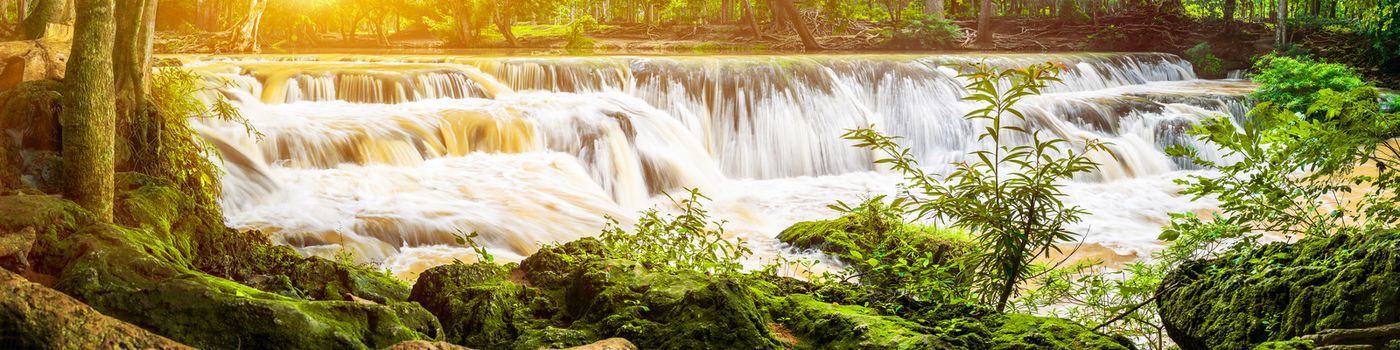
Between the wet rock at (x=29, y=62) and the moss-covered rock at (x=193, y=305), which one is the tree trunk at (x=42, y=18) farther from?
the moss-covered rock at (x=193, y=305)

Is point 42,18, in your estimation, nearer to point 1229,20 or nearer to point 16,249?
point 16,249

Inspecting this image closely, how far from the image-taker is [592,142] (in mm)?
10938

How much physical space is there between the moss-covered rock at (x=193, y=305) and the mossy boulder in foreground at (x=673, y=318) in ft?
0.74

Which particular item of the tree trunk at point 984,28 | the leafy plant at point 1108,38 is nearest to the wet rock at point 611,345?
the tree trunk at point 984,28

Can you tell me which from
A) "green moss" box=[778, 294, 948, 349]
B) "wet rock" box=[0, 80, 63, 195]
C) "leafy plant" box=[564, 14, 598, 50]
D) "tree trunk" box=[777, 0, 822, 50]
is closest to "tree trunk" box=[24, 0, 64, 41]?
"wet rock" box=[0, 80, 63, 195]

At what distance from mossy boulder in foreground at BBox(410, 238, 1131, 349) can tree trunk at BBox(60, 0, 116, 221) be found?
5.28ft

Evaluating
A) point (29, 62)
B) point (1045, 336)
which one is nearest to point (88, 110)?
point (29, 62)

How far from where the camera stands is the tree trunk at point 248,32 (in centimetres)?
1883

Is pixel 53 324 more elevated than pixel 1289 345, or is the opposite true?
pixel 53 324

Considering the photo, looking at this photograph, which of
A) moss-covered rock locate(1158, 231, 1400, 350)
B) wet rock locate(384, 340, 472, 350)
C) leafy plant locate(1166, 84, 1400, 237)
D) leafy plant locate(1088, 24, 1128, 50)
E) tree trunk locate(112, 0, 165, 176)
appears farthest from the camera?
leafy plant locate(1088, 24, 1128, 50)

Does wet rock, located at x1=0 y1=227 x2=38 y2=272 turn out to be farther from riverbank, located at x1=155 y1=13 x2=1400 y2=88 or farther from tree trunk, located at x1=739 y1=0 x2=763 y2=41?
tree trunk, located at x1=739 y1=0 x2=763 y2=41

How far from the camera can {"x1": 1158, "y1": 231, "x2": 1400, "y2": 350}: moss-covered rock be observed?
350 centimetres

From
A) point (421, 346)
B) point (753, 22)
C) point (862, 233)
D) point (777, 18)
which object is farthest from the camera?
point (777, 18)

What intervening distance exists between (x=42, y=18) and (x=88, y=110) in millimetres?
3353
